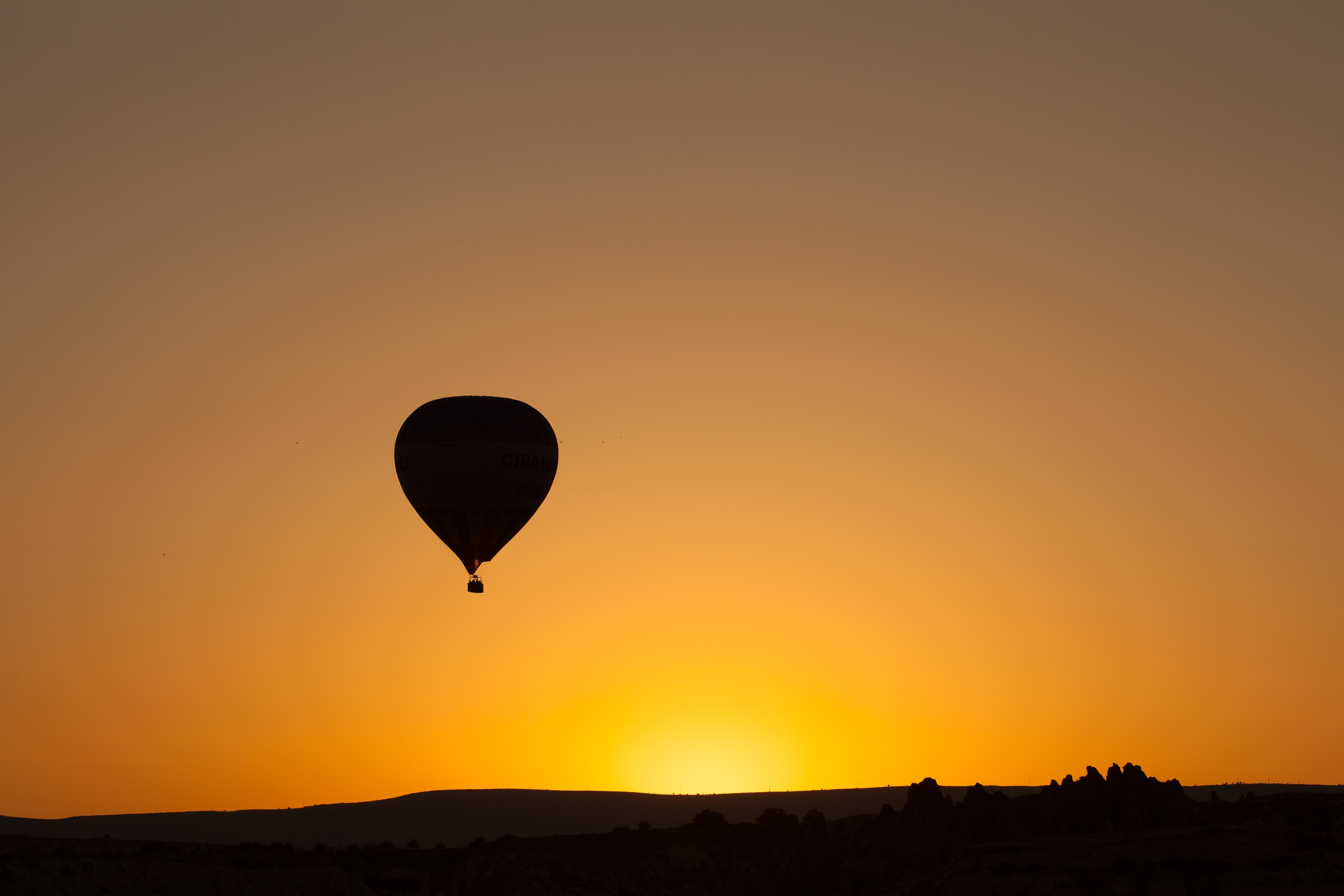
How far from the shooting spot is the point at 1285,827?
94.8 m

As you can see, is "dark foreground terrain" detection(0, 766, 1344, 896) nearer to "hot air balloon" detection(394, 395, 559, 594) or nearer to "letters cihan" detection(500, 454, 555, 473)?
"hot air balloon" detection(394, 395, 559, 594)

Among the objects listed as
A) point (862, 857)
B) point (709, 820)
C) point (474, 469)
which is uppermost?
point (474, 469)

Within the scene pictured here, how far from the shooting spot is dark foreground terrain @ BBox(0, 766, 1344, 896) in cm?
9106

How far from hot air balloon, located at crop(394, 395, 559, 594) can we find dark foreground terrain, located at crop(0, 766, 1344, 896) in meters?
26.6

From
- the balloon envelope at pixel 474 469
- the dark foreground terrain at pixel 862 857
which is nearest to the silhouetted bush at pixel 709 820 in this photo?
the dark foreground terrain at pixel 862 857

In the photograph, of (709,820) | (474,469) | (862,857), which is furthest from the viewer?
(709,820)

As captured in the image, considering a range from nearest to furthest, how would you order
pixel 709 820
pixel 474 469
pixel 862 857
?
pixel 474 469 → pixel 862 857 → pixel 709 820

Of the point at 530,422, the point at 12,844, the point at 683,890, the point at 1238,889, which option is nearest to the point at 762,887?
the point at 683,890

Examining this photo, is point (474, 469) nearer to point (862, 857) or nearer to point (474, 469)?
point (474, 469)

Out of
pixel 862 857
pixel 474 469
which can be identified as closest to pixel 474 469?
pixel 474 469

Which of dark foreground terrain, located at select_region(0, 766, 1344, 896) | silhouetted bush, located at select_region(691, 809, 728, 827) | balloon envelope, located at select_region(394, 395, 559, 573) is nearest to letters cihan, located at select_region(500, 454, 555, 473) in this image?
balloon envelope, located at select_region(394, 395, 559, 573)

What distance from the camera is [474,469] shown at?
369ft

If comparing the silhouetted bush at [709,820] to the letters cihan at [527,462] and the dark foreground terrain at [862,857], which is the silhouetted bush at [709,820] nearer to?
the dark foreground terrain at [862,857]

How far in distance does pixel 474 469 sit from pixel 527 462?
3421mm
